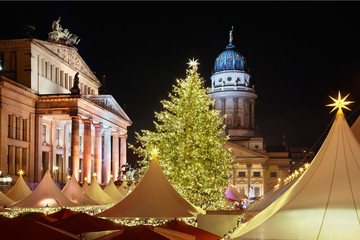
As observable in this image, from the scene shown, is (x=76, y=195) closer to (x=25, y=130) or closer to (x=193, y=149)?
(x=193, y=149)

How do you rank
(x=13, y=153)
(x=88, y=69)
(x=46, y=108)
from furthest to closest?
(x=88, y=69) < (x=46, y=108) < (x=13, y=153)

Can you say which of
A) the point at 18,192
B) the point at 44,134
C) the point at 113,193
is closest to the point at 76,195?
the point at 18,192

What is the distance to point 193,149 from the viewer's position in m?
28.6

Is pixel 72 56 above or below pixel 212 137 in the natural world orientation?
above

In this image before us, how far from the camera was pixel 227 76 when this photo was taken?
110 meters

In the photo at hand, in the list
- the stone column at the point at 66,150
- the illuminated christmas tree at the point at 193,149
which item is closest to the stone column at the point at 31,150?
the stone column at the point at 66,150

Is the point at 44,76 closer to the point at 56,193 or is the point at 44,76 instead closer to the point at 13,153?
the point at 13,153

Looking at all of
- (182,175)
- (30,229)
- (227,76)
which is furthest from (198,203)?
(227,76)

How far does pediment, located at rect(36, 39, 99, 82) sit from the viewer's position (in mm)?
58594

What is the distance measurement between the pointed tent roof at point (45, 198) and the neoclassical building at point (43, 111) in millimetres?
19946

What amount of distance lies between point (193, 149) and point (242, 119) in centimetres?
8125

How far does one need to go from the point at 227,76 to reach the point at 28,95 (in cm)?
6213

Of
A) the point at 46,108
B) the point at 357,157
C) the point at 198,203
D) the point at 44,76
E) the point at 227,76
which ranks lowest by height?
the point at 198,203

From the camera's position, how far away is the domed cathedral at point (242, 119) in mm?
105250
